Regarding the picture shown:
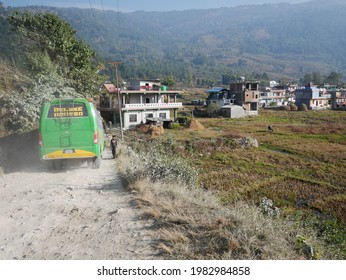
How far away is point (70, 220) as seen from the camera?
6.74 metres

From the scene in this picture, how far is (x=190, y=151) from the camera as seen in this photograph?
94.0ft

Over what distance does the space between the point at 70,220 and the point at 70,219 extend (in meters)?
0.06

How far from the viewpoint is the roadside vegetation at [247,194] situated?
509cm

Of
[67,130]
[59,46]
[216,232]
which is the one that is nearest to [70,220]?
[216,232]

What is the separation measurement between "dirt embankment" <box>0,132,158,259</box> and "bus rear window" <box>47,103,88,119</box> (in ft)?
6.72

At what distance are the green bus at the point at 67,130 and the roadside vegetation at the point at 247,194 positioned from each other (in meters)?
1.70

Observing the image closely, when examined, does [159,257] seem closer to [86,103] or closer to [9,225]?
[9,225]

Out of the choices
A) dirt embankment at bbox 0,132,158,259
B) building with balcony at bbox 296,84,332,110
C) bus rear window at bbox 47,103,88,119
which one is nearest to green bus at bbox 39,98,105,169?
bus rear window at bbox 47,103,88,119

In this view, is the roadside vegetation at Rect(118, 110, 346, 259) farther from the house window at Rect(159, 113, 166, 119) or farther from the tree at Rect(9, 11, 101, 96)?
the tree at Rect(9, 11, 101, 96)

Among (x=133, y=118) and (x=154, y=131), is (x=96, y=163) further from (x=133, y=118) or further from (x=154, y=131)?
(x=133, y=118)

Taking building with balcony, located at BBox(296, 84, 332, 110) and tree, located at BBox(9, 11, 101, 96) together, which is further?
building with balcony, located at BBox(296, 84, 332, 110)

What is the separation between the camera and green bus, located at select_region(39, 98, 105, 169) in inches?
407

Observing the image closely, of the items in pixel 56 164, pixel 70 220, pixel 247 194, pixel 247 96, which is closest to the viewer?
pixel 70 220

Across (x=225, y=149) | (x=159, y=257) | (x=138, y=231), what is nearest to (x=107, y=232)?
(x=138, y=231)
